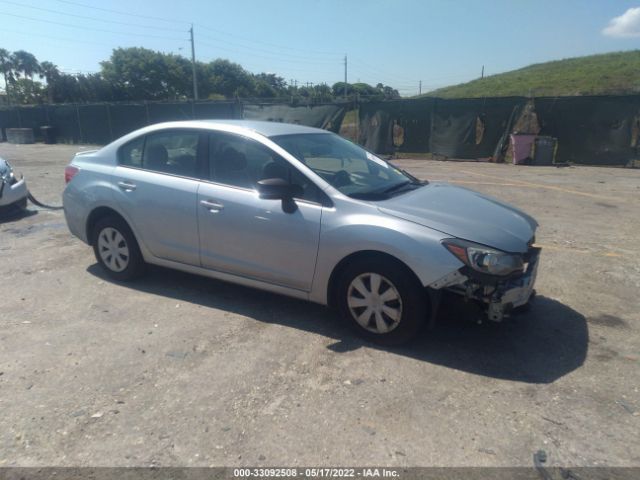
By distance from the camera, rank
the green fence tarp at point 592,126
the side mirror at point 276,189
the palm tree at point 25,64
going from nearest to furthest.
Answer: the side mirror at point 276,189, the green fence tarp at point 592,126, the palm tree at point 25,64

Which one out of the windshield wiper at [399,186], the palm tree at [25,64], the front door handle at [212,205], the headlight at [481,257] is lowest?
the headlight at [481,257]

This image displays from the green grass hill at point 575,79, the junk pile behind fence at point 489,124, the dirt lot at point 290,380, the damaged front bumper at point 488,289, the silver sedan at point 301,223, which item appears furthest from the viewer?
the green grass hill at point 575,79

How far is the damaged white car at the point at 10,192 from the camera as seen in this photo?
7695mm

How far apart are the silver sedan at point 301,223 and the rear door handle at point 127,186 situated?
1 centimetres

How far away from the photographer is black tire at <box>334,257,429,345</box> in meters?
3.39

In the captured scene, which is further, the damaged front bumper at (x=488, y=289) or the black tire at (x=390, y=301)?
the black tire at (x=390, y=301)

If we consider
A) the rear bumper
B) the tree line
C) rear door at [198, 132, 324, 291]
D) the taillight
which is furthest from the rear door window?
the tree line

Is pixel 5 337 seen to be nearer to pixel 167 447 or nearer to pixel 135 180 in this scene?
pixel 135 180

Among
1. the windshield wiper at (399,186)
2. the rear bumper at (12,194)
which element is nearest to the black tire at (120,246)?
the windshield wiper at (399,186)

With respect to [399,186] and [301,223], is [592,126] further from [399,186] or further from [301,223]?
[301,223]

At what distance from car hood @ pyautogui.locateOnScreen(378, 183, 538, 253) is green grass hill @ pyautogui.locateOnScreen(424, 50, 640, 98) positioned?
2979 cm

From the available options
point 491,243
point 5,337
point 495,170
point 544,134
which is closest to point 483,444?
point 491,243

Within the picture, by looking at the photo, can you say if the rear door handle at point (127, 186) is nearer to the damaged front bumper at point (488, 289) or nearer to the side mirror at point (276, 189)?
the side mirror at point (276, 189)

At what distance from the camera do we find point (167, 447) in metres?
2.60
